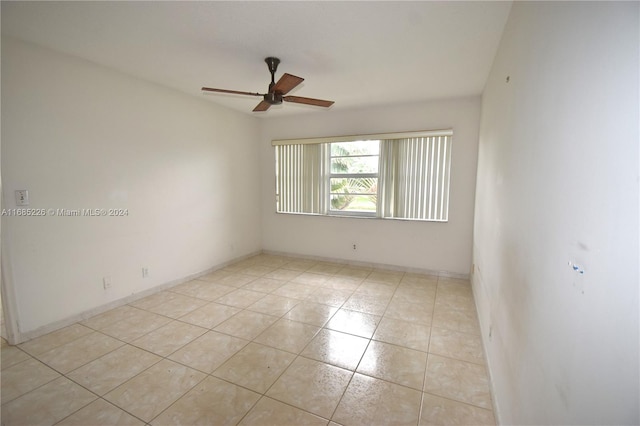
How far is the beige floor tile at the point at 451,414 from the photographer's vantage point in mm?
1541

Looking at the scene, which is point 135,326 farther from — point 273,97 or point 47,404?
point 273,97

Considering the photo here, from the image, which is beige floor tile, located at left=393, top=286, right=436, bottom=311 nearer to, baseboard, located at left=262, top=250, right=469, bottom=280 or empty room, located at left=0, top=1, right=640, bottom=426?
empty room, located at left=0, top=1, right=640, bottom=426

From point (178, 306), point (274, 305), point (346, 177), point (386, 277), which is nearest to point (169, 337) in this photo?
point (178, 306)

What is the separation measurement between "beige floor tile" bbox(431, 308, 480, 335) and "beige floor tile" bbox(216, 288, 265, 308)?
1.96m

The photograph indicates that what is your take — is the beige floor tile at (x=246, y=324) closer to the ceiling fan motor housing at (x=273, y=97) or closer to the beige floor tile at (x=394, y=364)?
the beige floor tile at (x=394, y=364)

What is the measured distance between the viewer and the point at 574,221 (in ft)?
2.58

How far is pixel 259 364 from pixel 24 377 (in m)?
1.62

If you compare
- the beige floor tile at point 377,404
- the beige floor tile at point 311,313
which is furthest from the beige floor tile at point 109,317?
the beige floor tile at point 377,404

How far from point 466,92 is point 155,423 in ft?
14.1

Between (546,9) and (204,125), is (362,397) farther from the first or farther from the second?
(204,125)

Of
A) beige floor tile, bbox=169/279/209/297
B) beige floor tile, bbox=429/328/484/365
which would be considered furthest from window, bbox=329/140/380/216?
beige floor tile, bbox=169/279/209/297

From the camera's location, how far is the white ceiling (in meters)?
1.78

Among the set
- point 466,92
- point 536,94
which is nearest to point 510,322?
point 536,94

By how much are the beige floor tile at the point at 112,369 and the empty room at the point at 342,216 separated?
0.02m
